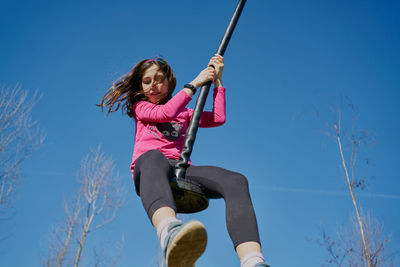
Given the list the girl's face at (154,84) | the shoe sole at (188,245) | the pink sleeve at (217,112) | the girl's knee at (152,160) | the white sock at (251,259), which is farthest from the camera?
the pink sleeve at (217,112)

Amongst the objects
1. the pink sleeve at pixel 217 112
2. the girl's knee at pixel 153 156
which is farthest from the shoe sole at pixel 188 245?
the pink sleeve at pixel 217 112

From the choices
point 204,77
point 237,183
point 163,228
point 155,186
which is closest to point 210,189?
point 237,183

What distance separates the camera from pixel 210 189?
1.69m

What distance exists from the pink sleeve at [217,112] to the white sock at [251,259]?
1.09 metres

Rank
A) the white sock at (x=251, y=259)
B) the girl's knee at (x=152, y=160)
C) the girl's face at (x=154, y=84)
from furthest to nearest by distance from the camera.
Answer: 1. the girl's face at (x=154, y=84)
2. the girl's knee at (x=152, y=160)
3. the white sock at (x=251, y=259)

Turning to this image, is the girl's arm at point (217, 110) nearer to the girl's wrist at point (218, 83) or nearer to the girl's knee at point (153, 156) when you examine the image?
the girl's wrist at point (218, 83)

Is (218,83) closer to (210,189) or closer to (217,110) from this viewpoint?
(217,110)

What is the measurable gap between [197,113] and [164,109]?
0.18 metres

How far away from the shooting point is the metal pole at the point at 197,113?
5.41 feet

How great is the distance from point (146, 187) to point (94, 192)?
9.68m

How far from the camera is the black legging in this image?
4.71 feet

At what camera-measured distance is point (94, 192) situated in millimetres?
10578

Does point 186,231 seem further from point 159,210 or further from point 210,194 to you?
point 210,194

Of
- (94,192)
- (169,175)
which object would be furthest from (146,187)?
(94,192)
